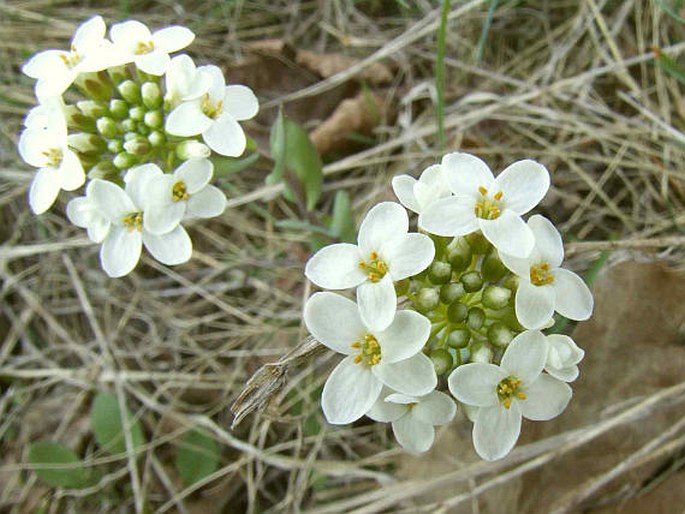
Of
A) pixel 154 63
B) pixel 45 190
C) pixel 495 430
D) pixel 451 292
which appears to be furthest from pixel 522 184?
pixel 45 190

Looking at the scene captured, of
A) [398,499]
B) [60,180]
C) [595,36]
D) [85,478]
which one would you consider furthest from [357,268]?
[595,36]

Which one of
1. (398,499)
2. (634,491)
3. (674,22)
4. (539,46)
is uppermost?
(674,22)

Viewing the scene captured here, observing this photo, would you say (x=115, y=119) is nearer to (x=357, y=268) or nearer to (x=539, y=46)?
(x=357, y=268)

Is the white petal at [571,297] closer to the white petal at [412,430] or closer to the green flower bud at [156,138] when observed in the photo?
the white petal at [412,430]

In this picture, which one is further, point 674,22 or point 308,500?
point 674,22

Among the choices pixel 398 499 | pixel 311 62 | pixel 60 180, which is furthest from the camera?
pixel 311 62

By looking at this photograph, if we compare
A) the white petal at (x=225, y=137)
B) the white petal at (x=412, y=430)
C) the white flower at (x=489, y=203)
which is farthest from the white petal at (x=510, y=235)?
the white petal at (x=225, y=137)

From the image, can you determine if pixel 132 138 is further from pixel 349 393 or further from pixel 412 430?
pixel 412 430
